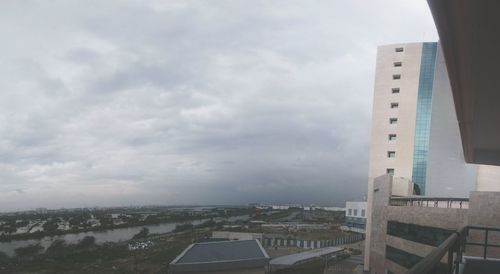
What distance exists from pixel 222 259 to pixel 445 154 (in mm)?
18399

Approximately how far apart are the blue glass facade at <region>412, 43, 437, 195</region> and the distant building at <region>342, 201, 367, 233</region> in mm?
26888

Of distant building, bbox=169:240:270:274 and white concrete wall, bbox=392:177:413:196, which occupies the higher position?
white concrete wall, bbox=392:177:413:196

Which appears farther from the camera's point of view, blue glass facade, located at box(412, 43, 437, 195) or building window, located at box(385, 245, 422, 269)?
A: blue glass facade, located at box(412, 43, 437, 195)

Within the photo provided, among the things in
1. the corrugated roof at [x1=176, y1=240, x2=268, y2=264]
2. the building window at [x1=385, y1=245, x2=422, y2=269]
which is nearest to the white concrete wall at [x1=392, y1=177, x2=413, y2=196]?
the building window at [x1=385, y1=245, x2=422, y2=269]

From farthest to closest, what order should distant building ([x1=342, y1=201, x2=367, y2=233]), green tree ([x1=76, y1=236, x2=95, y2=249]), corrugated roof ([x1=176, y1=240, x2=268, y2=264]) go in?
green tree ([x1=76, y1=236, x2=95, y2=249]) → distant building ([x1=342, y1=201, x2=367, y2=233]) → corrugated roof ([x1=176, y1=240, x2=268, y2=264])

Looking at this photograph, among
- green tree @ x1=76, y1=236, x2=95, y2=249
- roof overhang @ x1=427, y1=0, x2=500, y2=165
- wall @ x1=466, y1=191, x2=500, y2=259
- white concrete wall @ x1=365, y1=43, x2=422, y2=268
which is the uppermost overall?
white concrete wall @ x1=365, y1=43, x2=422, y2=268

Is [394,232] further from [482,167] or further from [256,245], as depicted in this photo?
[482,167]

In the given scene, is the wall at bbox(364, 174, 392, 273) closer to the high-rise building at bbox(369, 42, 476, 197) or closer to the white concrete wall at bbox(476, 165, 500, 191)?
the high-rise building at bbox(369, 42, 476, 197)

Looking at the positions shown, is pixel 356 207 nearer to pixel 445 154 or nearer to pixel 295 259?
pixel 295 259

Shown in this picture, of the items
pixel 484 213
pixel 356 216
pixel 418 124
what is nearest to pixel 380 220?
pixel 484 213

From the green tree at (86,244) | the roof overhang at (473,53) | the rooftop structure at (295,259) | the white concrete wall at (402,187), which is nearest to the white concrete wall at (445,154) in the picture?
→ the white concrete wall at (402,187)

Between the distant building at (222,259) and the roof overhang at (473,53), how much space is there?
1502 centimetres

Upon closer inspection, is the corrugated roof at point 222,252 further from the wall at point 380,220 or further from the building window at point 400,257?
the wall at point 380,220

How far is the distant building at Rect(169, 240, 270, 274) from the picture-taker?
62.3ft
